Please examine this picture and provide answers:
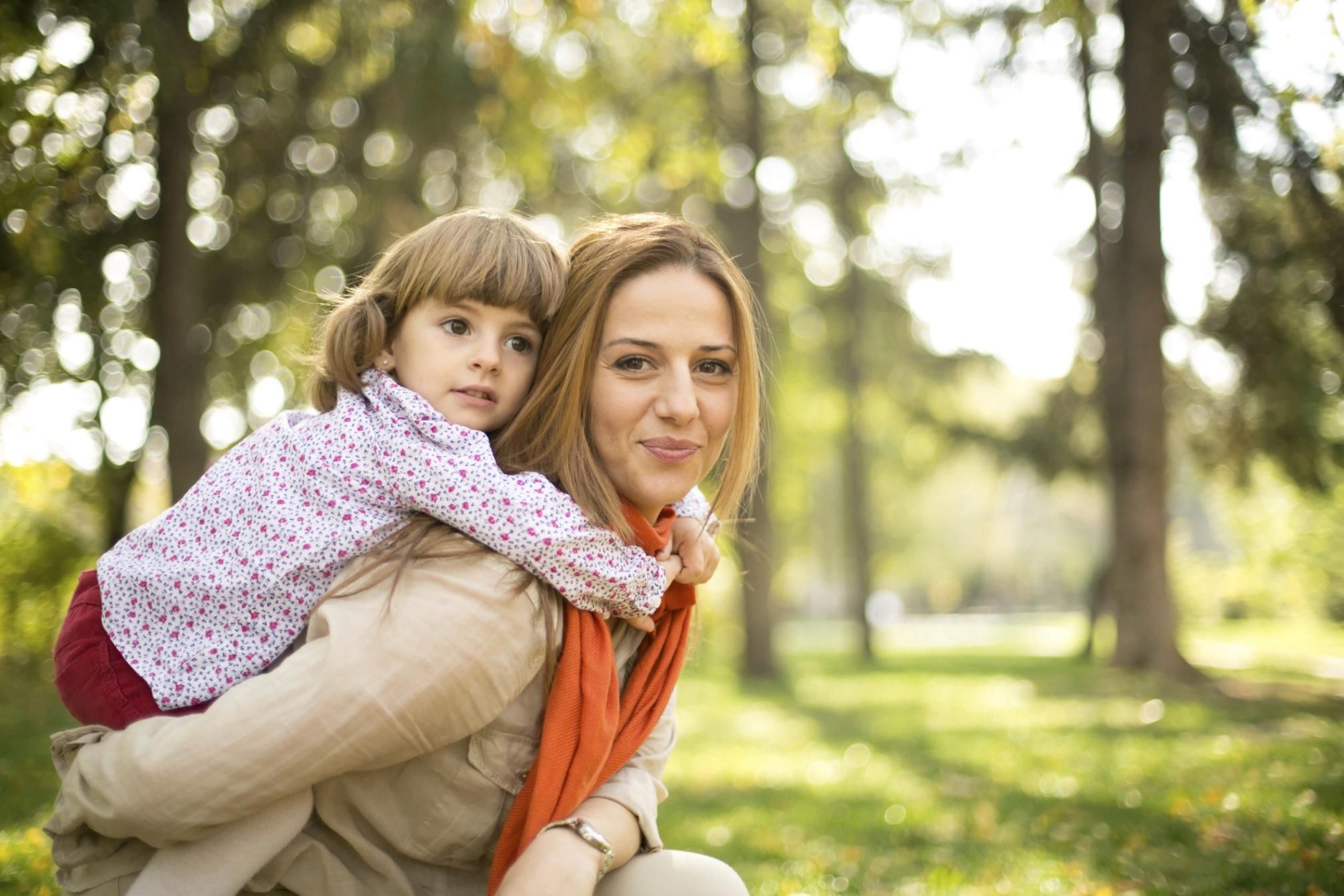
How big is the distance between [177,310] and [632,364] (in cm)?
816

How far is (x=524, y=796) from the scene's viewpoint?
2.18m

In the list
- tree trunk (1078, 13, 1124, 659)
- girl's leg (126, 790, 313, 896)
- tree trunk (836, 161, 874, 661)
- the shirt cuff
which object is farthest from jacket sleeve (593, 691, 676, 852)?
tree trunk (836, 161, 874, 661)

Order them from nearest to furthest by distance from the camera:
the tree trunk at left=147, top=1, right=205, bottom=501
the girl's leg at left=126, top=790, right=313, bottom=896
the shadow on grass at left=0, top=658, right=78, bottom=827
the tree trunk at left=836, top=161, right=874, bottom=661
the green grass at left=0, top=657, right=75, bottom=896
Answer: the girl's leg at left=126, top=790, right=313, bottom=896 < the green grass at left=0, top=657, right=75, bottom=896 < the shadow on grass at left=0, top=658, right=78, bottom=827 < the tree trunk at left=147, top=1, right=205, bottom=501 < the tree trunk at left=836, top=161, right=874, bottom=661

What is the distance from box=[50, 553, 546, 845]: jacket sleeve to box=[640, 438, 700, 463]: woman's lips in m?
0.56

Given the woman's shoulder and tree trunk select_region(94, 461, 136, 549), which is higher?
the woman's shoulder

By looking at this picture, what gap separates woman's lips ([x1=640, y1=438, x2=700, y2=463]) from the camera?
2488 mm

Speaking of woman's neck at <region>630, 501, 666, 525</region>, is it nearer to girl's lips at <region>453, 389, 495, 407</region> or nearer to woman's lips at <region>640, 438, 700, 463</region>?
woman's lips at <region>640, 438, 700, 463</region>

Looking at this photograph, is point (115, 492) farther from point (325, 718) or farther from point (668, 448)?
point (325, 718)

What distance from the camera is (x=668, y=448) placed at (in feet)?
8.20

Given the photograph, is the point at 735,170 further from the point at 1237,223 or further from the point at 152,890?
the point at 152,890

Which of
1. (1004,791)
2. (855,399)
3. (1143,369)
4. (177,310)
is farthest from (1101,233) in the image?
(177,310)

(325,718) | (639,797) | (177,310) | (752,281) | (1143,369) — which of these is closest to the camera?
(325,718)

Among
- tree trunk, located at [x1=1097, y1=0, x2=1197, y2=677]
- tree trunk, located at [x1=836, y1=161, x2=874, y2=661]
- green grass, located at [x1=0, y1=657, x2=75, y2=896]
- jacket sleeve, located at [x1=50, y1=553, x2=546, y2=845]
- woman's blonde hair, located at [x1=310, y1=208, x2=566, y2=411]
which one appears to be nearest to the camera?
jacket sleeve, located at [x1=50, y1=553, x2=546, y2=845]

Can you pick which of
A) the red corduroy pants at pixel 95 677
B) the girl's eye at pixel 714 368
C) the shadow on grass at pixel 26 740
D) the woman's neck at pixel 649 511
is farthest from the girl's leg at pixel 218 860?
the shadow on grass at pixel 26 740
